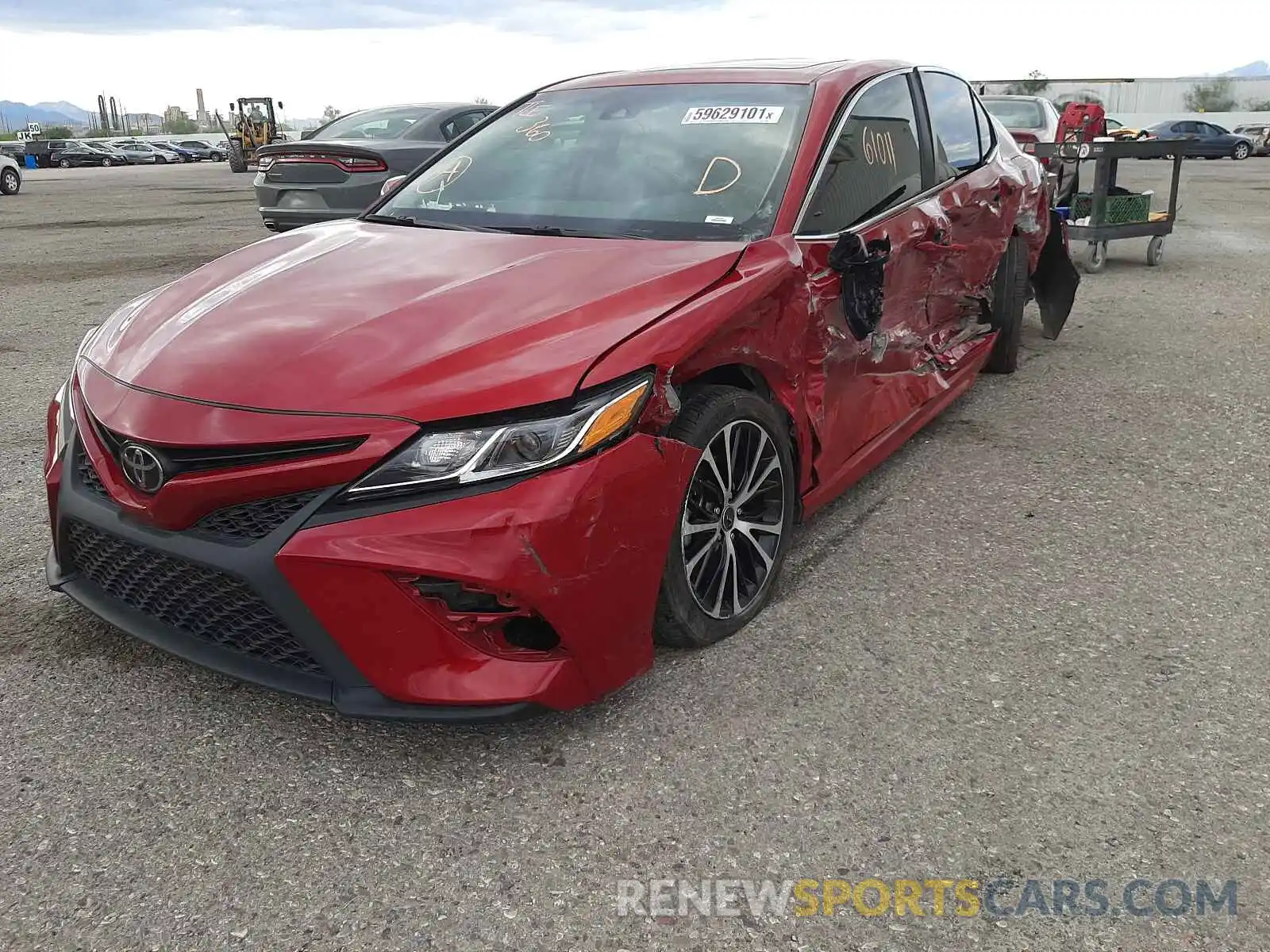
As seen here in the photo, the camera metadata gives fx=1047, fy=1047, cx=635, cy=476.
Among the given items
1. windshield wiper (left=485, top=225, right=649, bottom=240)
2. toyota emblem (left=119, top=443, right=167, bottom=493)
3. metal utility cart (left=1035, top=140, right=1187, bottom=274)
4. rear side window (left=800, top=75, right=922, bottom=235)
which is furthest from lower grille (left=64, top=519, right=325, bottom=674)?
metal utility cart (left=1035, top=140, right=1187, bottom=274)

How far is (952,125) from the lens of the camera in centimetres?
457

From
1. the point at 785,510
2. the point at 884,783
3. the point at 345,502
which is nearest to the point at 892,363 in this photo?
the point at 785,510

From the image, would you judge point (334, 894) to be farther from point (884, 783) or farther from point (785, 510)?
point (785, 510)

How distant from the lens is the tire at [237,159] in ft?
114

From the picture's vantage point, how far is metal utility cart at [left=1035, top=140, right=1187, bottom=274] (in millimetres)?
8680

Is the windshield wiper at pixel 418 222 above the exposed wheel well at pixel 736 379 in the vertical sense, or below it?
above

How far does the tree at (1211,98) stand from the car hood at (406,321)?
65477 millimetres

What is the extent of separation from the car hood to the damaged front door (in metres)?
0.42

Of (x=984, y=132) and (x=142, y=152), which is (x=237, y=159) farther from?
(x=984, y=132)

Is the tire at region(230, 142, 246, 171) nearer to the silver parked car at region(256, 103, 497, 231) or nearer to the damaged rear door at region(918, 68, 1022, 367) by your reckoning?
the silver parked car at region(256, 103, 497, 231)

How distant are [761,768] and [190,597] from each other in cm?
137

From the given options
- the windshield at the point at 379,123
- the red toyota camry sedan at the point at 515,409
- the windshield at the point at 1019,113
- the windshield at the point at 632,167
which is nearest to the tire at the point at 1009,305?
the red toyota camry sedan at the point at 515,409
